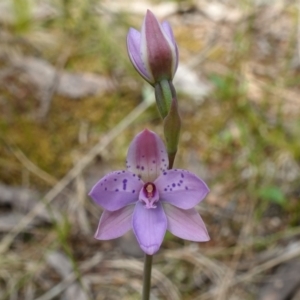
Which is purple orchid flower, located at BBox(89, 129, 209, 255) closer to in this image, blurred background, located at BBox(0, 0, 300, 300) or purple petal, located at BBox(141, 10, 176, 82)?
purple petal, located at BBox(141, 10, 176, 82)

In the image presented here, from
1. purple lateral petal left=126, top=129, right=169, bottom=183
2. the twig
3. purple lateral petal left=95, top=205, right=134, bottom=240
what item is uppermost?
purple lateral petal left=126, top=129, right=169, bottom=183

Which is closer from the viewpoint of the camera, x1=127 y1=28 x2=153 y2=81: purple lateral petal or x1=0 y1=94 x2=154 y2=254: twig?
x1=127 y1=28 x2=153 y2=81: purple lateral petal

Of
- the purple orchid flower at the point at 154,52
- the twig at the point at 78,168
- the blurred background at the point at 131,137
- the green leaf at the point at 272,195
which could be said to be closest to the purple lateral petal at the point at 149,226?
the purple orchid flower at the point at 154,52

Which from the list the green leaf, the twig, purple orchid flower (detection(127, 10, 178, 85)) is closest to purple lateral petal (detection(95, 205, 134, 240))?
purple orchid flower (detection(127, 10, 178, 85))

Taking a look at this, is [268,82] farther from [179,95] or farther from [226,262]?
[226,262]

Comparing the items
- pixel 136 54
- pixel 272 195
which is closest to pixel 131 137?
pixel 272 195

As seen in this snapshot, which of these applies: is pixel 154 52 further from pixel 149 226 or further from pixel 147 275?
pixel 147 275
